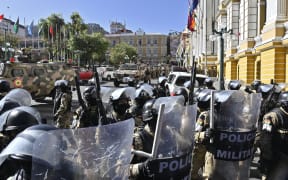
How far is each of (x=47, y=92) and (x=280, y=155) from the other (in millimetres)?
12915

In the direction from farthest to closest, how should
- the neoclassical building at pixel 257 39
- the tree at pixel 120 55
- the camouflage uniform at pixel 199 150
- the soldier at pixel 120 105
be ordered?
the tree at pixel 120 55 → the neoclassical building at pixel 257 39 → the camouflage uniform at pixel 199 150 → the soldier at pixel 120 105

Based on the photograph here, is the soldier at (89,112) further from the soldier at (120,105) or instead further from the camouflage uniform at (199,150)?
the camouflage uniform at (199,150)

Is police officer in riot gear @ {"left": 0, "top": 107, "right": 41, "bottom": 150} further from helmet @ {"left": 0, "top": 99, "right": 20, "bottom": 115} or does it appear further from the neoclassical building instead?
the neoclassical building

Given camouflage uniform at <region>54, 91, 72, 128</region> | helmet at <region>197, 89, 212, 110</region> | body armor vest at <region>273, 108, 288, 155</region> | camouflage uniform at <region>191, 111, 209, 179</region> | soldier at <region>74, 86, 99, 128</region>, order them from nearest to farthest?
body armor vest at <region>273, 108, 288, 155</region>, camouflage uniform at <region>191, 111, 209, 179</region>, helmet at <region>197, 89, 212, 110</region>, soldier at <region>74, 86, 99, 128</region>, camouflage uniform at <region>54, 91, 72, 128</region>

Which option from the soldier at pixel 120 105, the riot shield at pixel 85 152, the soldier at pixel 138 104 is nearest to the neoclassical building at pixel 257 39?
the soldier at pixel 138 104

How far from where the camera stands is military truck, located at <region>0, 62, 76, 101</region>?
13797 millimetres

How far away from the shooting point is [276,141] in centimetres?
A: 379

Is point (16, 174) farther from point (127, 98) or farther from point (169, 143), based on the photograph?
point (127, 98)

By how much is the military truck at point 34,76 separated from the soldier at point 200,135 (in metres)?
9.97

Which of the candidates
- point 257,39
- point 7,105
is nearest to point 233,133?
point 7,105

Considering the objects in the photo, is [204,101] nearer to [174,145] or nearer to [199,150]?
[199,150]

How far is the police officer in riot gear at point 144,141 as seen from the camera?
8.39ft

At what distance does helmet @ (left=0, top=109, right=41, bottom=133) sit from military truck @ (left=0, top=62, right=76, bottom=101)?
11.3 metres

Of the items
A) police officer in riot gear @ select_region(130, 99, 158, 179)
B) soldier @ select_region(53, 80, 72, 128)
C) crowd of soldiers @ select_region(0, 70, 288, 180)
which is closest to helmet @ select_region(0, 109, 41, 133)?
crowd of soldiers @ select_region(0, 70, 288, 180)
